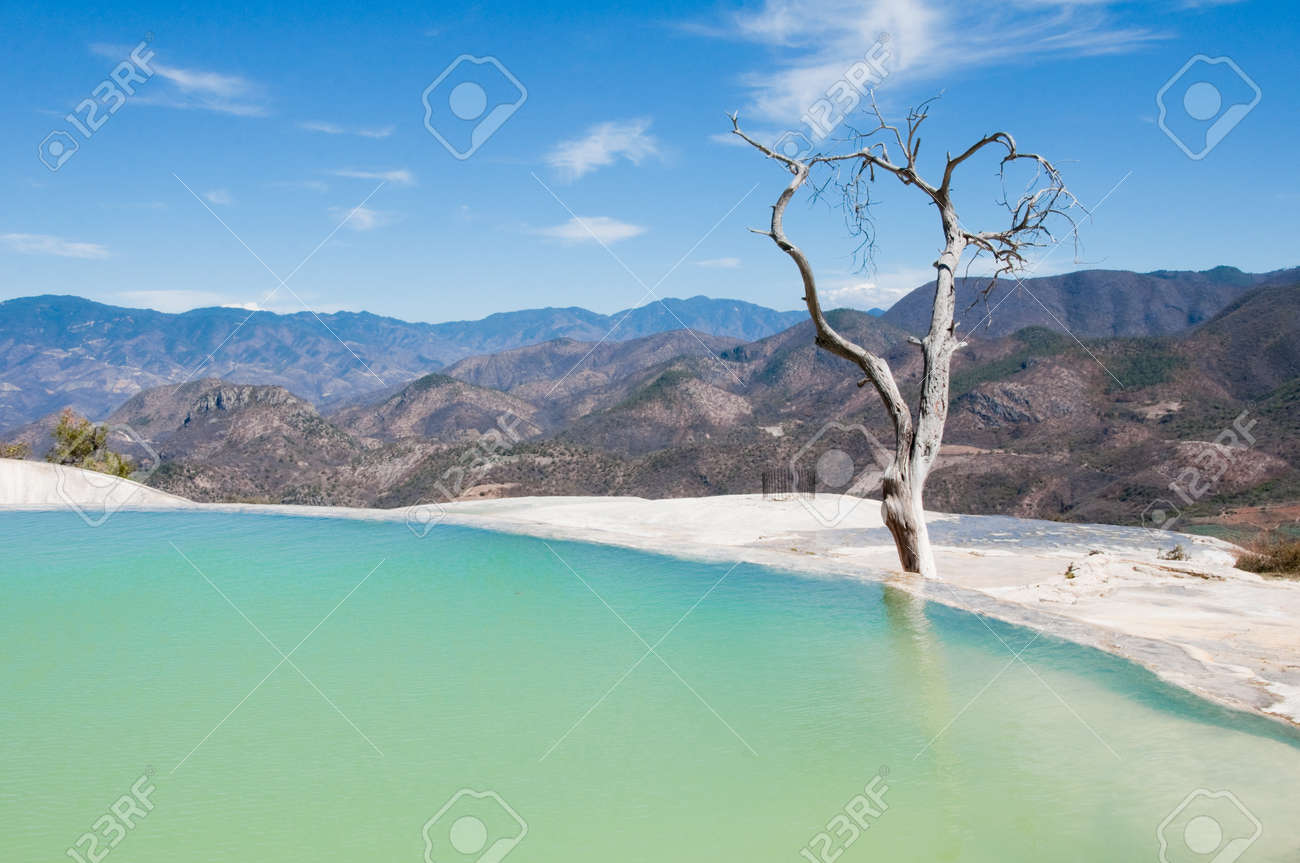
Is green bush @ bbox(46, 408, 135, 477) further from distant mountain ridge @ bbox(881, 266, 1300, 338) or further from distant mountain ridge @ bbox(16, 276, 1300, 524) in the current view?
distant mountain ridge @ bbox(881, 266, 1300, 338)

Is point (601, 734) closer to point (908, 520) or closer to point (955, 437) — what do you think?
point (908, 520)

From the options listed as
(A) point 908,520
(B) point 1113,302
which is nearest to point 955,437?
(A) point 908,520

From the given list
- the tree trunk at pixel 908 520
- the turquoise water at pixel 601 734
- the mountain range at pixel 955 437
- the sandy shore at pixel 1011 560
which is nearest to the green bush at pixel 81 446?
the sandy shore at pixel 1011 560

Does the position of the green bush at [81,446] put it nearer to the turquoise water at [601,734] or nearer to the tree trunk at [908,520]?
the turquoise water at [601,734]

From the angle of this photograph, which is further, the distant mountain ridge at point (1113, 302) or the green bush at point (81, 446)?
the distant mountain ridge at point (1113, 302)

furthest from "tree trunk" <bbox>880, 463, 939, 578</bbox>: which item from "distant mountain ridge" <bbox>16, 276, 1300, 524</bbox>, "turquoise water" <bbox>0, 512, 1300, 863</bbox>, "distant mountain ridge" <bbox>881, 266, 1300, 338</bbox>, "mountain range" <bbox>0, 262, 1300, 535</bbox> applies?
"distant mountain ridge" <bbox>881, 266, 1300, 338</bbox>

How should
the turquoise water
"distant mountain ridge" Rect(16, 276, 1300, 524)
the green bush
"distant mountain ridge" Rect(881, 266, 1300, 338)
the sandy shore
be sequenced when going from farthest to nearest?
"distant mountain ridge" Rect(881, 266, 1300, 338) < "distant mountain ridge" Rect(16, 276, 1300, 524) < the green bush < the sandy shore < the turquoise water

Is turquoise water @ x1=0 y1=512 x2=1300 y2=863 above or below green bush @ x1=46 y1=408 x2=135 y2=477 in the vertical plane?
above
